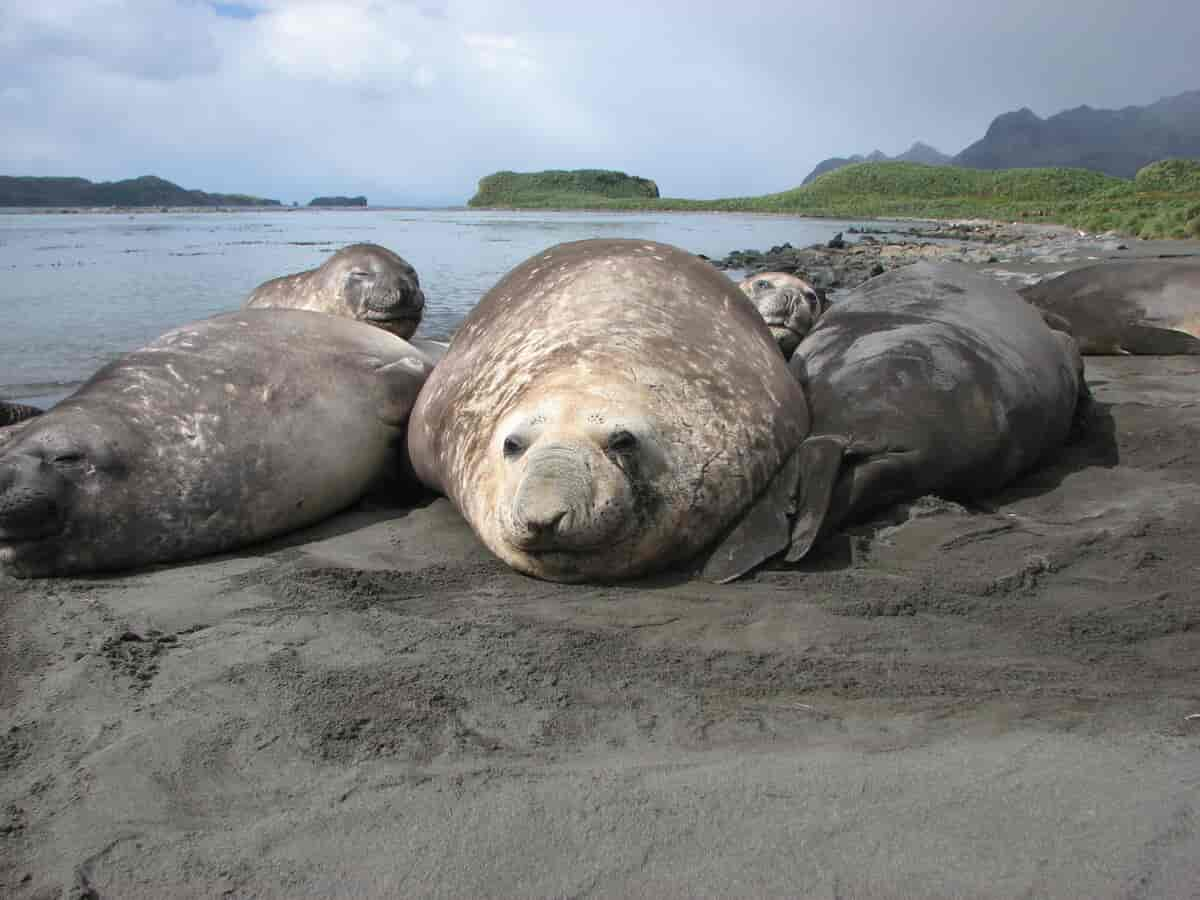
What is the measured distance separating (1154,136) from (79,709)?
19065 centimetres

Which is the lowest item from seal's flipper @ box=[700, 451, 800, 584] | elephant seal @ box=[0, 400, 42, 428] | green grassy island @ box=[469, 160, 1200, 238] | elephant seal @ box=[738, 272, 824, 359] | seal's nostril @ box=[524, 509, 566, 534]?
elephant seal @ box=[0, 400, 42, 428]

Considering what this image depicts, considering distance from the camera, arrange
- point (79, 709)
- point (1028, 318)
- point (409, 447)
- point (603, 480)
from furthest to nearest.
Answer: point (1028, 318) < point (409, 447) < point (603, 480) < point (79, 709)

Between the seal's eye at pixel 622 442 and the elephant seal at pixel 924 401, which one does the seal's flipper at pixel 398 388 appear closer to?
the seal's eye at pixel 622 442

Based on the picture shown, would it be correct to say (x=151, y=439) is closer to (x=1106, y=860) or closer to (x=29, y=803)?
(x=29, y=803)

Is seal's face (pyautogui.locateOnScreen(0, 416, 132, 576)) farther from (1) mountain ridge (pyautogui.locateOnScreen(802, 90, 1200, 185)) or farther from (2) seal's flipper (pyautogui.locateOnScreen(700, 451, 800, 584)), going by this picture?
(1) mountain ridge (pyautogui.locateOnScreen(802, 90, 1200, 185))

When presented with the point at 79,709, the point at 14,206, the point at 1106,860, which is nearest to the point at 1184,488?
the point at 1106,860

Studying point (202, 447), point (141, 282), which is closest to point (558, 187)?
point (141, 282)

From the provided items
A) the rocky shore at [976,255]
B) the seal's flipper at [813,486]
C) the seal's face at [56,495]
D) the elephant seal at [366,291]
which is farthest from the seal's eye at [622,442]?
the rocky shore at [976,255]


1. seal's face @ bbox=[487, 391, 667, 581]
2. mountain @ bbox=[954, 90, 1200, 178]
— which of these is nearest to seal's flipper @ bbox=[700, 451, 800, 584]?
seal's face @ bbox=[487, 391, 667, 581]

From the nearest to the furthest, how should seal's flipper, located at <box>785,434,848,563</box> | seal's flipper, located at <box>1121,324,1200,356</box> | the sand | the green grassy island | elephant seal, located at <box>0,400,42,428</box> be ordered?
1. the sand
2. seal's flipper, located at <box>785,434,848,563</box>
3. elephant seal, located at <box>0,400,42,428</box>
4. seal's flipper, located at <box>1121,324,1200,356</box>
5. the green grassy island

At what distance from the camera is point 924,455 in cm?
402

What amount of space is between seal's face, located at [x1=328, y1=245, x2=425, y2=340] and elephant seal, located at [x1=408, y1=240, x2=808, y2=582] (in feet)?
7.80

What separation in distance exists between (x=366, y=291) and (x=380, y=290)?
0.10 meters

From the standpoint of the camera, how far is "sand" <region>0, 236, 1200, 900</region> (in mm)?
1945
